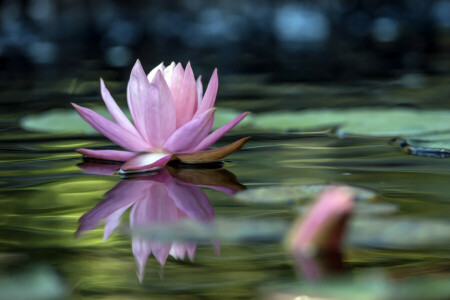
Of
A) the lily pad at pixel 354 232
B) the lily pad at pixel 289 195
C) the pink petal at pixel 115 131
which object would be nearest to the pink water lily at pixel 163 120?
the pink petal at pixel 115 131

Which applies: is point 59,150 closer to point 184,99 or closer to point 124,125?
point 124,125

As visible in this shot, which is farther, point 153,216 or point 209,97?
point 209,97

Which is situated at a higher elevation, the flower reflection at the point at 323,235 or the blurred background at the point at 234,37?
the blurred background at the point at 234,37

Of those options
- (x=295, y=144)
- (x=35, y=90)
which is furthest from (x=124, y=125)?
(x=35, y=90)

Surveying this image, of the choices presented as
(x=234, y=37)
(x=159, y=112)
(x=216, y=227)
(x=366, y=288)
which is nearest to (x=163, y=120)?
(x=159, y=112)

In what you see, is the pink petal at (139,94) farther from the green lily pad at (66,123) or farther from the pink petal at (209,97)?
the green lily pad at (66,123)

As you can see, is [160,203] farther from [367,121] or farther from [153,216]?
[367,121]

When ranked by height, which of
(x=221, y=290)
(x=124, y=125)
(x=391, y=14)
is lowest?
(x=221, y=290)
